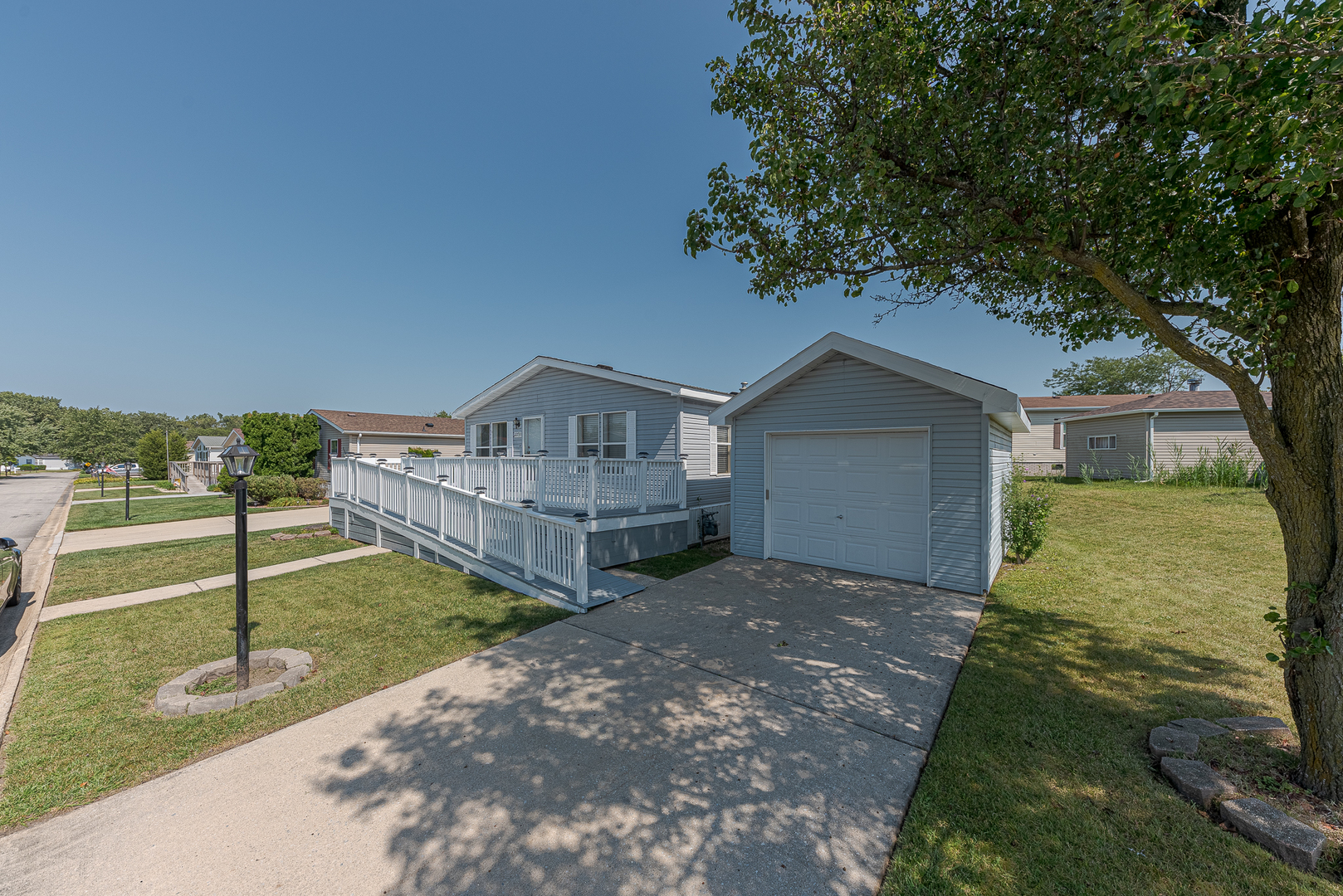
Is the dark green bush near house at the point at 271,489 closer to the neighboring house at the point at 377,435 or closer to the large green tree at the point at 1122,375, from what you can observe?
the neighboring house at the point at 377,435

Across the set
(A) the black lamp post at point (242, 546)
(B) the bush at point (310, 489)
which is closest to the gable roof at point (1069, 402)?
(A) the black lamp post at point (242, 546)

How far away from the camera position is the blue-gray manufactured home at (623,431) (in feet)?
30.3

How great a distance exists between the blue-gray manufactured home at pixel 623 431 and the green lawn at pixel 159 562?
538cm

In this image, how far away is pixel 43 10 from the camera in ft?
28.8

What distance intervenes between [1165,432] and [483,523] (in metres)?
24.7

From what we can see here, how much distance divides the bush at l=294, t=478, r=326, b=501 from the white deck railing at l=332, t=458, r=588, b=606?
13.7 meters

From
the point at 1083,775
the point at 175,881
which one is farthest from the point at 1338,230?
the point at 175,881

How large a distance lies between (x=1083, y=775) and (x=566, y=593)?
18.2ft

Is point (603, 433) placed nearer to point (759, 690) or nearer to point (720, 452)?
point (720, 452)

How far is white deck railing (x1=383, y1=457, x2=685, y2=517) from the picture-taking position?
8773mm

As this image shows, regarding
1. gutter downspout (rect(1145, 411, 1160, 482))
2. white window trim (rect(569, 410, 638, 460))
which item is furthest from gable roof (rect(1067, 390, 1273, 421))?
white window trim (rect(569, 410, 638, 460))

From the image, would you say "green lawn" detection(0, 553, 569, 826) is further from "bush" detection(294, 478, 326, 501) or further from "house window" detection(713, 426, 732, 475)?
"bush" detection(294, 478, 326, 501)

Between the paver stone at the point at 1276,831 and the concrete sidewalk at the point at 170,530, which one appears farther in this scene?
the concrete sidewalk at the point at 170,530

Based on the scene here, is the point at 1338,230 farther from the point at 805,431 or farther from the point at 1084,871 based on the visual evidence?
the point at 805,431
